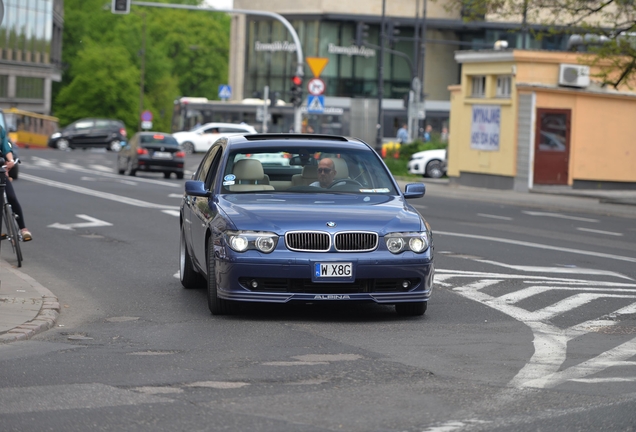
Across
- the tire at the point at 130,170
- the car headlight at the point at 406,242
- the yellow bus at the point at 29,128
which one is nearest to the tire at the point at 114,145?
the yellow bus at the point at 29,128

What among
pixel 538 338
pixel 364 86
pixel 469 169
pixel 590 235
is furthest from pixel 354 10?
pixel 538 338

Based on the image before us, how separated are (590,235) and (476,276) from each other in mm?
7722

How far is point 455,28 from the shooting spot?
8662 cm

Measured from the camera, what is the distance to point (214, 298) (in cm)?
985

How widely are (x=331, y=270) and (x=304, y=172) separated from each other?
1539 mm

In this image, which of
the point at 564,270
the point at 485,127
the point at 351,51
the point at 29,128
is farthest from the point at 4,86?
the point at 564,270

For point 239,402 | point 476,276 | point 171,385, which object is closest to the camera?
point 239,402

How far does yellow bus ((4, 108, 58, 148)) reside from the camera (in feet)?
244

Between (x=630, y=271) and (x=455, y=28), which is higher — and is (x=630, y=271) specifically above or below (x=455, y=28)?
below

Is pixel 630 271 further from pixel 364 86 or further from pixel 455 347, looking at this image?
pixel 364 86

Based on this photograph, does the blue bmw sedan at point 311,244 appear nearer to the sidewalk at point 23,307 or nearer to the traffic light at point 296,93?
the sidewalk at point 23,307

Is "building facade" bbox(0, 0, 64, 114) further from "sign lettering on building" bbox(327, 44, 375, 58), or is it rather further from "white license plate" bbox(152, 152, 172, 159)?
"white license plate" bbox(152, 152, 172, 159)

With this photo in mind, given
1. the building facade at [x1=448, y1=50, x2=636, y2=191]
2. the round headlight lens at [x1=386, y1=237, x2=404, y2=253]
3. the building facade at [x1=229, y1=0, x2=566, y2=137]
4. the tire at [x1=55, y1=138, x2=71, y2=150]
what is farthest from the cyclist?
the building facade at [x1=229, y1=0, x2=566, y2=137]

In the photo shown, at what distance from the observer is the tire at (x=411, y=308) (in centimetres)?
998
